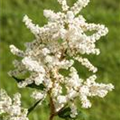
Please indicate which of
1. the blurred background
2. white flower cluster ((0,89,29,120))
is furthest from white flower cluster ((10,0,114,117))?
the blurred background

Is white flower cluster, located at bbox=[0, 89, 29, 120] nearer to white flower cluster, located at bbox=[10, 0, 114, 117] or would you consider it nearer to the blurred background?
white flower cluster, located at bbox=[10, 0, 114, 117]

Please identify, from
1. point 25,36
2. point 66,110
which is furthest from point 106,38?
point 66,110

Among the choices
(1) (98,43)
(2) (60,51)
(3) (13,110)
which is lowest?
(3) (13,110)

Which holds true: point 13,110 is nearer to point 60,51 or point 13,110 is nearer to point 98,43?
point 60,51

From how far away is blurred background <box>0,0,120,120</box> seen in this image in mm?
7406

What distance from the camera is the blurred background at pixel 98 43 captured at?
7406 millimetres

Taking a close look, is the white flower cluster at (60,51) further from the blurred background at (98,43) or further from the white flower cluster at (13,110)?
the blurred background at (98,43)

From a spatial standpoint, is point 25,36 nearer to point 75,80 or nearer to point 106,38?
point 106,38

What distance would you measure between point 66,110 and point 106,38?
6.29 m

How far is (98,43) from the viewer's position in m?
9.02

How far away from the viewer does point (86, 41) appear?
2719 mm

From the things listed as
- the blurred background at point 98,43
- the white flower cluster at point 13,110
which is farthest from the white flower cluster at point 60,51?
the blurred background at point 98,43

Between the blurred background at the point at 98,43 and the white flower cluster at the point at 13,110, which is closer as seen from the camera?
the white flower cluster at the point at 13,110

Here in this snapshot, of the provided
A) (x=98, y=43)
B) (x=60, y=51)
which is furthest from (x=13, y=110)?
(x=98, y=43)
